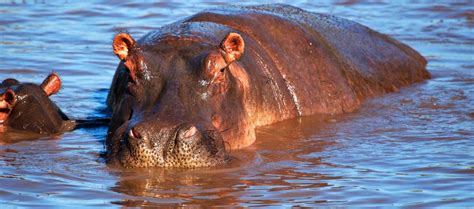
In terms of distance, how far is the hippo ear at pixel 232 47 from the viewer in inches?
318

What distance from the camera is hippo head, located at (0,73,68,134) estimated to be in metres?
9.05

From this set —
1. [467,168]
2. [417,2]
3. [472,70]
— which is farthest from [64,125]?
[417,2]

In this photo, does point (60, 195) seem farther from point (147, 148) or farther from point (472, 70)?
point (472, 70)

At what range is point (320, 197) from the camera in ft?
23.1

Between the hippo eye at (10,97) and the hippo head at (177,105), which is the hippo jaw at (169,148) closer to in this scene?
the hippo head at (177,105)

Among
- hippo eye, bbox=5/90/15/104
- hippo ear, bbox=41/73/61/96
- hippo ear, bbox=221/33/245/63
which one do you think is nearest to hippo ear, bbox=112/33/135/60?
hippo ear, bbox=221/33/245/63

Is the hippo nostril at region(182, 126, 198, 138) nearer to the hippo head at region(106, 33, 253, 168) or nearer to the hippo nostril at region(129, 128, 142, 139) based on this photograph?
the hippo head at region(106, 33, 253, 168)

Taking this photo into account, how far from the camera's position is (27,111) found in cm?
912

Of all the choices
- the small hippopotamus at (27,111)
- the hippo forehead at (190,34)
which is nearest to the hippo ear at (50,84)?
the small hippopotamus at (27,111)

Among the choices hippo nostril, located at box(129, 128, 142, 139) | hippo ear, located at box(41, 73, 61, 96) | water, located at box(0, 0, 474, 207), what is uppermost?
hippo ear, located at box(41, 73, 61, 96)

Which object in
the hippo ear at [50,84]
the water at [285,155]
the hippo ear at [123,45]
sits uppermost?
the hippo ear at [123,45]

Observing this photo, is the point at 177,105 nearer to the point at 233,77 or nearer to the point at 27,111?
the point at 233,77

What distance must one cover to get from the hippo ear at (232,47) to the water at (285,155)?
2.30ft

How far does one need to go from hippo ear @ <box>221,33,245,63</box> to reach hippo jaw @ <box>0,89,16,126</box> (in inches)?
75.1
